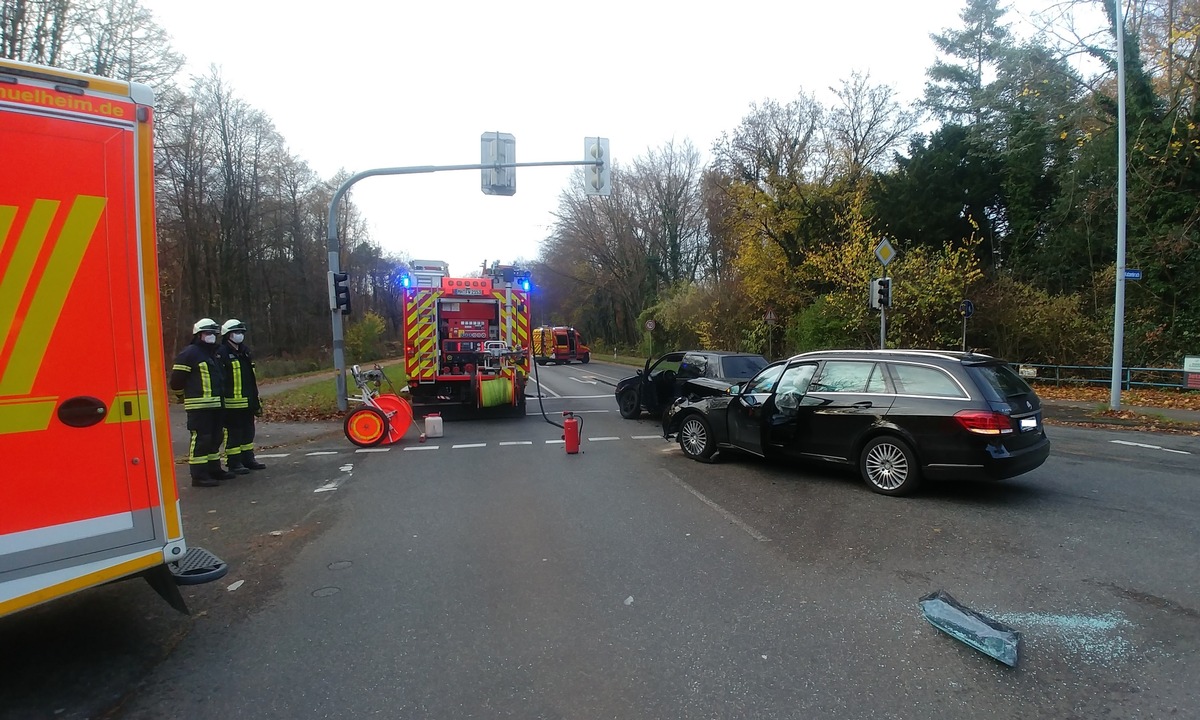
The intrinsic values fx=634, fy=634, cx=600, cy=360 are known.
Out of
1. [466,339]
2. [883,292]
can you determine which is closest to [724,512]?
[466,339]

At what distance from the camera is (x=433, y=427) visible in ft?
37.8

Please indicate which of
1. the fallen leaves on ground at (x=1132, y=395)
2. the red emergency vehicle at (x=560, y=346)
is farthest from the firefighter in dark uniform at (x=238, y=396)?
the red emergency vehicle at (x=560, y=346)

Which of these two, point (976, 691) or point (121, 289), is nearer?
point (976, 691)

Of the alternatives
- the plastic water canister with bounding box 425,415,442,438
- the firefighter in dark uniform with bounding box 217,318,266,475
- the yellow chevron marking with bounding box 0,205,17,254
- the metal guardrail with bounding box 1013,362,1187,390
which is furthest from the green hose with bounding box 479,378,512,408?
the metal guardrail with bounding box 1013,362,1187,390

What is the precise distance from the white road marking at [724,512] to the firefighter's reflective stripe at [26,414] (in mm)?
4860

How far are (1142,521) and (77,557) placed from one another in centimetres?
806

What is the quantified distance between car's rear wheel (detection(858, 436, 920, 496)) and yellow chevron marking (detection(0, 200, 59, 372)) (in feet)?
23.3

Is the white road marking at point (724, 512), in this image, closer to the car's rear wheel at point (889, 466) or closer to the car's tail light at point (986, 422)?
the car's rear wheel at point (889, 466)

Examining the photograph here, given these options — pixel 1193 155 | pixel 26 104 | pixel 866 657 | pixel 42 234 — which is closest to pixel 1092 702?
pixel 866 657

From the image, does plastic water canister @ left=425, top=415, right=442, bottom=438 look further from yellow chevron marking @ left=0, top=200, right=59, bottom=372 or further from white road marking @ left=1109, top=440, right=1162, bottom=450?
white road marking @ left=1109, top=440, right=1162, bottom=450

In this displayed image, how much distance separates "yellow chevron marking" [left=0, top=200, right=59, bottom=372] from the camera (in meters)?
3.02

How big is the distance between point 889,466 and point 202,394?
7.88 meters

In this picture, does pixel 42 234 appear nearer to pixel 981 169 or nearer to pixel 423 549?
pixel 423 549

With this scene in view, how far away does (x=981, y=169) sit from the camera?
961 inches
